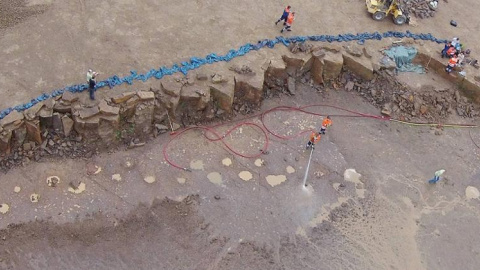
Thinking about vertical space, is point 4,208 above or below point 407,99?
below

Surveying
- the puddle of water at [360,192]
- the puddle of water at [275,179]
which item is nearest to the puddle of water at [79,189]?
the puddle of water at [275,179]

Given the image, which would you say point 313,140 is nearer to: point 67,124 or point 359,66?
point 359,66

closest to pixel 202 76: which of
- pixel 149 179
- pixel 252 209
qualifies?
pixel 149 179

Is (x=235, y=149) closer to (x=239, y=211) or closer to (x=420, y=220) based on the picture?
A: (x=239, y=211)

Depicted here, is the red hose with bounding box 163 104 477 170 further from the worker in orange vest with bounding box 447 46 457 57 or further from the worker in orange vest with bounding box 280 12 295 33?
the worker in orange vest with bounding box 447 46 457 57

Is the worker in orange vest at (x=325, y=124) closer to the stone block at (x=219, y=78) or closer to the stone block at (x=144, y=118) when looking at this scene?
the stone block at (x=219, y=78)

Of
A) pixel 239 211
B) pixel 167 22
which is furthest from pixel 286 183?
pixel 167 22
